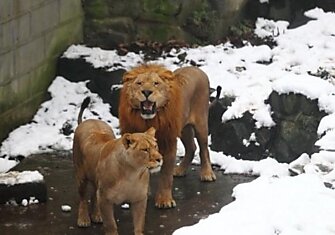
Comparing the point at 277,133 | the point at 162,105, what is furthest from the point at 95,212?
the point at 277,133

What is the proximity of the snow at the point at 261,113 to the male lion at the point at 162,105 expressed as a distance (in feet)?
2.10

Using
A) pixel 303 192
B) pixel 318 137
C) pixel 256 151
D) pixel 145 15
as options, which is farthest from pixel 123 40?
pixel 303 192

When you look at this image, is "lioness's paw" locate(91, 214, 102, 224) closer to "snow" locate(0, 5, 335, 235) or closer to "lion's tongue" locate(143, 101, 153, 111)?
"lion's tongue" locate(143, 101, 153, 111)

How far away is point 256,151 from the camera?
9500mm

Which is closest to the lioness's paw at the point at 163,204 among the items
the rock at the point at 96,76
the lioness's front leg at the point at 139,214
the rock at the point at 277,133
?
the lioness's front leg at the point at 139,214

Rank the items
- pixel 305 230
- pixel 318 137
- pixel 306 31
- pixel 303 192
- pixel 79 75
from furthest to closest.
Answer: pixel 306 31 → pixel 79 75 → pixel 318 137 → pixel 303 192 → pixel 305 230

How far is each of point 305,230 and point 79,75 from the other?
507 centimetres

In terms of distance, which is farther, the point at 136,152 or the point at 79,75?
the point at 79,75

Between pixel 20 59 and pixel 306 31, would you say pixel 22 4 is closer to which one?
pixel 20 59

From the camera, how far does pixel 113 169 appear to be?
22.0ft

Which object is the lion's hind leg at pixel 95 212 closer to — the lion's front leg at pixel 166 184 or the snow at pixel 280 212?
the lion's front leg at pixel 166 184

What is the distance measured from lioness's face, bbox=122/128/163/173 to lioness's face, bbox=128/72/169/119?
83 cm

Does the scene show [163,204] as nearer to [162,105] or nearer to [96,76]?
[162,105]

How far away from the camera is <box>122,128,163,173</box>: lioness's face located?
646 centimetres
